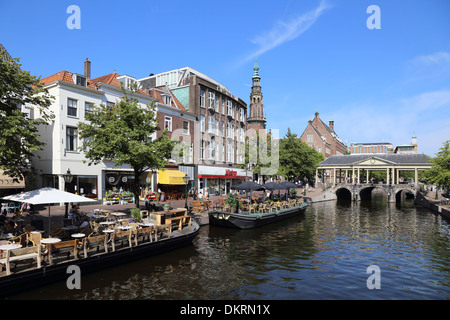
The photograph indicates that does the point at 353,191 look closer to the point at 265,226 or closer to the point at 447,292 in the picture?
the point at 265,226

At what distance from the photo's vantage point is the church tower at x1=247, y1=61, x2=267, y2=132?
85062 millimetres

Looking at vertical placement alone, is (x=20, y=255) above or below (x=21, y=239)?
below

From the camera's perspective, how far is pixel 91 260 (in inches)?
456

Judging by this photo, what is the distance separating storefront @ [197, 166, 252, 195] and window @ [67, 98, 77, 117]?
1847 centimetres

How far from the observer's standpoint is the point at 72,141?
85.6ft

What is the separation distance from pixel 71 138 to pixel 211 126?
2138 centimetres

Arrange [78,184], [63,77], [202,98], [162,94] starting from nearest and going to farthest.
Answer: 1. [63,77]
2. [78,184]
3. [162,94]
4. [202,98]

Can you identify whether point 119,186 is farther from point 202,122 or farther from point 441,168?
point 441,168

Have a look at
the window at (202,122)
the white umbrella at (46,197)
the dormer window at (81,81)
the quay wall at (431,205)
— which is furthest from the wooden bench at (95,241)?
the quay wall at (431,205)

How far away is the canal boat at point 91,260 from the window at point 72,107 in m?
16.6

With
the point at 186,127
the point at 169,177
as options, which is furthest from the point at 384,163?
the point at 169,177

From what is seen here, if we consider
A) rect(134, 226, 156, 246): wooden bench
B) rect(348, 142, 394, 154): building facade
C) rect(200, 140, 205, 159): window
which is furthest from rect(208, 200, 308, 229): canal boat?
rect(348, 142, 394, 154): building facade

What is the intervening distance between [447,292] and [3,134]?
66.1 ft
